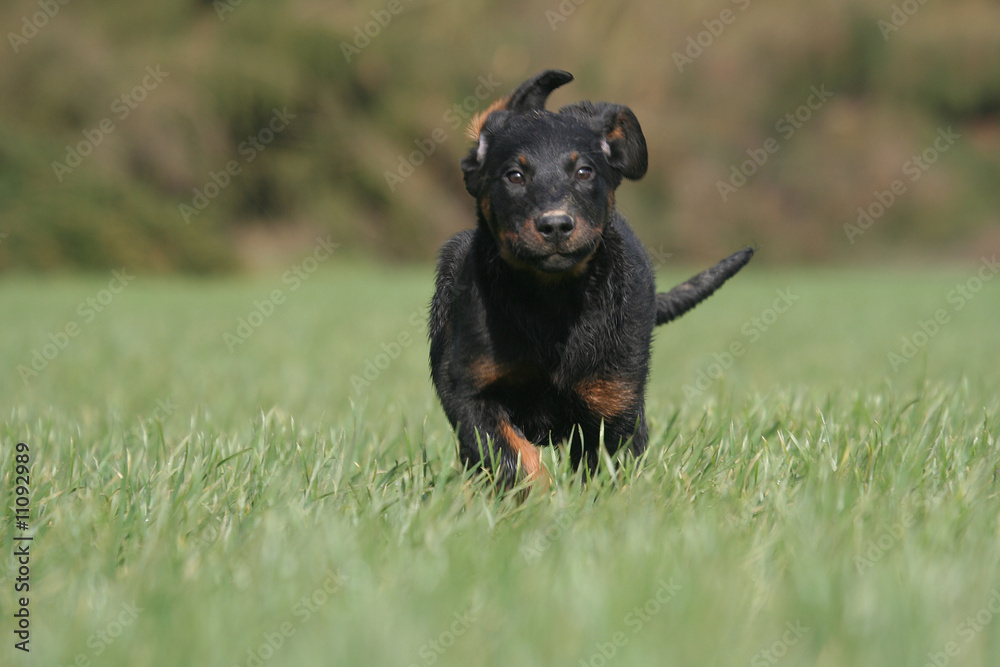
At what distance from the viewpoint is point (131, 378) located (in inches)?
242

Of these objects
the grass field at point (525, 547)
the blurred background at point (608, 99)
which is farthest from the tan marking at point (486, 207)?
the blurred background at point (608, 99)

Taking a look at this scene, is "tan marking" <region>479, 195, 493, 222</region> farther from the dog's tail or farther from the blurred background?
the blurred background

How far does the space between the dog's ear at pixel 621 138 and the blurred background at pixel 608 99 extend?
1785 cm

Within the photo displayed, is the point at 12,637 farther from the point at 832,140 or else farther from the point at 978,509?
the point at 832,140

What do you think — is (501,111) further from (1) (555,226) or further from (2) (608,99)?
(2) (608,99)

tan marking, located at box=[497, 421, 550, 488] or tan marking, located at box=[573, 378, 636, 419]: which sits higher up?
tan marking, located at box=[573, 378, 636, 419]

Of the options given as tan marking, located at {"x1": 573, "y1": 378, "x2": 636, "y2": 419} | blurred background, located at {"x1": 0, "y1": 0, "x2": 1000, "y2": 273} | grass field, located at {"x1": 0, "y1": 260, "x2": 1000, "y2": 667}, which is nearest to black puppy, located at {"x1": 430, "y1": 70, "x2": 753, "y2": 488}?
tan marking, located at {"x1": 573, "y1": 378, "x2": 636, "y2": 419}

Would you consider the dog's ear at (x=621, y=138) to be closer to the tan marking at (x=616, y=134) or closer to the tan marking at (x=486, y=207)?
the tan marking at (x=616, y=134)

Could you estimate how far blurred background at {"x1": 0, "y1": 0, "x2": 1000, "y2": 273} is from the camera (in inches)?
830

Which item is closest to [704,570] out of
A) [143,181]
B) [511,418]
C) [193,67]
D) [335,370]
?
[511,418]

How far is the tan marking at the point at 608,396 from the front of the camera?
2822 millimetres

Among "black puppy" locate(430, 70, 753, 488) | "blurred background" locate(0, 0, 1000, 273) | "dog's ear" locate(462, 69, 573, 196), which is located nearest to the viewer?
"black puppy" locate(430, 70, 753, 488)

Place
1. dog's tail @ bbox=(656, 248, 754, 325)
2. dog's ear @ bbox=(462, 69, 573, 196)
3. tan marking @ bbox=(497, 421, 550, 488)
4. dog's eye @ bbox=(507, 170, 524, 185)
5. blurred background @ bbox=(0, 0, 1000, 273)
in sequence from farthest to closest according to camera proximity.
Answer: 1. blurred background @ bbox=(0, 0, 1000, 273)
2. dog's tail @ bbox=(656, 248, 754, 325)
3. dog's ear @ bbox=(462, 69, 573, 196)
4. dog's eye @ bbox=(507, 170, 524, 185)
5. tan marking @ bbox=(497, 421, 550, 488)

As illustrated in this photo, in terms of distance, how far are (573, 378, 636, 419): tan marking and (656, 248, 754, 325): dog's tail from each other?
0.81 meters
